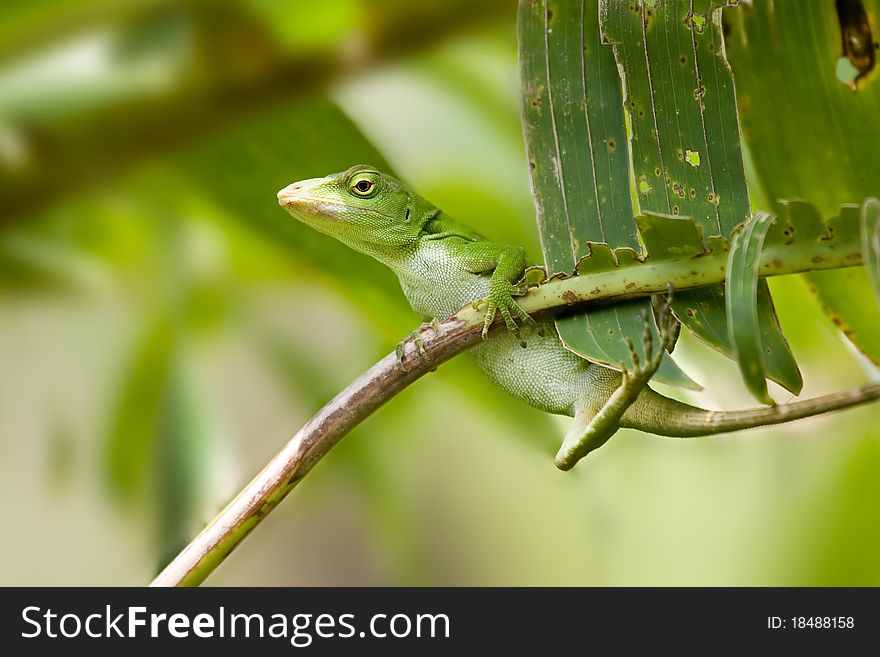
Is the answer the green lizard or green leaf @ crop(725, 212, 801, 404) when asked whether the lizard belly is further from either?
green leaf @ crop(725, 212, 801, 404)

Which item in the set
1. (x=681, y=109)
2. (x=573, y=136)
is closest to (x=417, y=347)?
(x=573, y=136)

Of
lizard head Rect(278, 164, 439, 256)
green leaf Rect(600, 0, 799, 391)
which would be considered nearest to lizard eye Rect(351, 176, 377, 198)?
lizard head Rect(278, 164, 439, 256)

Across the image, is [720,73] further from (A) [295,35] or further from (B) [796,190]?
(A) [295,35]

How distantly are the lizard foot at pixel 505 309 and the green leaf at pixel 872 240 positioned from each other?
46cm

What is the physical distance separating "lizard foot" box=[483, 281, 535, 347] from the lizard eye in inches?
15.9

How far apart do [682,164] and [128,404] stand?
1650 mm

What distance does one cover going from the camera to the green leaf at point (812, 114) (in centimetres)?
108

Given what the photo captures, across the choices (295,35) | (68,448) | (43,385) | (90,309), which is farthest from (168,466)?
(295,35)

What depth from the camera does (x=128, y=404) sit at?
219cm

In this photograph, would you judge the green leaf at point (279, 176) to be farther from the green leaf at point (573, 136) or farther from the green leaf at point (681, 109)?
the green leaf at point (681, 109)

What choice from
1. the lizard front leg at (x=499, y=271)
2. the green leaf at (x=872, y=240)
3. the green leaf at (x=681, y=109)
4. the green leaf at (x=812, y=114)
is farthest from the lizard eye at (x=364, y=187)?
the green leaf at (x=872, y=240)

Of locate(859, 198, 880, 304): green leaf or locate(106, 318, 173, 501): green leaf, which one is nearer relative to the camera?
locate(859, 198, 880, 304): green leaf

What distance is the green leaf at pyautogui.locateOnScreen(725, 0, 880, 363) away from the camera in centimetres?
108

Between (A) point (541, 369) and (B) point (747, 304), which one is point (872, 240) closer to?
(B) point (747, 304)
